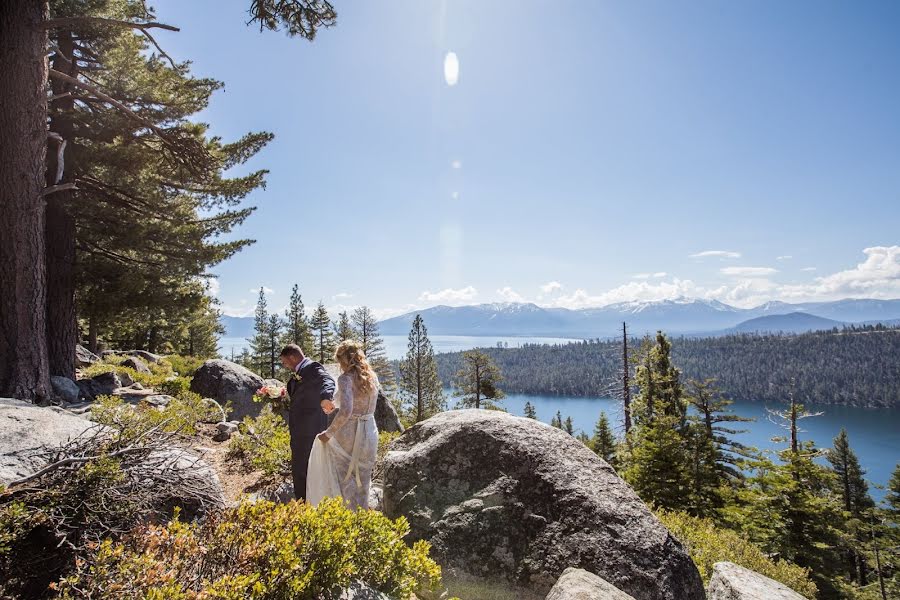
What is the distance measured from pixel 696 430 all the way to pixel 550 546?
2720 cm

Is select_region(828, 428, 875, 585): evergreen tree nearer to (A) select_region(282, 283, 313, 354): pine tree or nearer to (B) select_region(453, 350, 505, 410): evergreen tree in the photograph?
(B) select_region(453, 350, 505, 410): evergreen tree

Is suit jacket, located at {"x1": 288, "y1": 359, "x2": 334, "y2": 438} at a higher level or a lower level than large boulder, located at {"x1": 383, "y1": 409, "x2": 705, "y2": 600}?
higher

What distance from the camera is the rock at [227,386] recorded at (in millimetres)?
13469

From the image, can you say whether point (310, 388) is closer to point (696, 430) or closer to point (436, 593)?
point (436, 593)

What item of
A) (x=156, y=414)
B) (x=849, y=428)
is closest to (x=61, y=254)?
(x=156, y=414)

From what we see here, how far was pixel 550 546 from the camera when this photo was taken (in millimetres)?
4582

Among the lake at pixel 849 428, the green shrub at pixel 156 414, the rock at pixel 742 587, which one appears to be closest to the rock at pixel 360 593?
the green shrub at pixel 156 414

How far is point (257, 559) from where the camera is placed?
2.55 m

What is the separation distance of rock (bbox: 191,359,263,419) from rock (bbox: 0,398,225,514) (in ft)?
32.4

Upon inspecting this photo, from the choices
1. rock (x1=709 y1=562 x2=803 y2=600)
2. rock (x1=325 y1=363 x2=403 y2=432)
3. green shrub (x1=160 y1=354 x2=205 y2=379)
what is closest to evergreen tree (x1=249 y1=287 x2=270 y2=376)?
green shrub (x1=160 y1=354 x2=205 y2=379)

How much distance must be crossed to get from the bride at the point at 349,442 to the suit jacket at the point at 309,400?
0.48 metres

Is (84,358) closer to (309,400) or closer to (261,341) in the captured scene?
(309,400)

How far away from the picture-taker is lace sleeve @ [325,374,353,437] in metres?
5.30

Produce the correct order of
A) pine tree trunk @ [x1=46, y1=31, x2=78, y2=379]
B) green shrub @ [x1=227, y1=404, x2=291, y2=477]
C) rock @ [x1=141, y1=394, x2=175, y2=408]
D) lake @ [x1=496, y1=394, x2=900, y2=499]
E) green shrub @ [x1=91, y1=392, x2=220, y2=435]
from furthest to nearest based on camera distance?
1. lake @ [x1=496, y1=394, x2=900, y2=499]
2. rock @ [x1=141, y1=394, x2=175, y2=408]
3. pine tree trunk @ [x1=46, y1=31, x2=78, y2=379]
4. green shrub @ [x1=227, y1=404, x2=291, y2=477]
5. green shrub @ [x1=91, y1=392, x2=220, y2=435]
